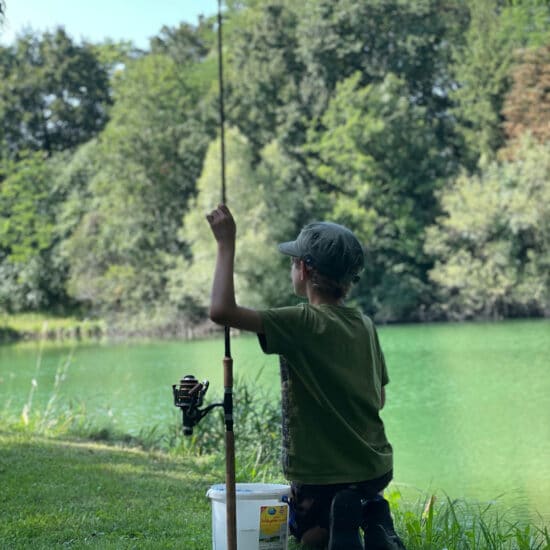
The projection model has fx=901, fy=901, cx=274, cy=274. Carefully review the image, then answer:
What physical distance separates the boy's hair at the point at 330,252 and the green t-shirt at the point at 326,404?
0.12m

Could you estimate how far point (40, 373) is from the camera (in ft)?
53.0

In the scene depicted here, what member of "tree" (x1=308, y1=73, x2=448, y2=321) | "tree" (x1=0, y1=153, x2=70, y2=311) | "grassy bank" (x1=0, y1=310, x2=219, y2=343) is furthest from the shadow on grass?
"tree" (x1=0, y1=153, x2=70, y2=311)

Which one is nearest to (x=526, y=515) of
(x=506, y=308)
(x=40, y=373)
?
(x=40, y=373)

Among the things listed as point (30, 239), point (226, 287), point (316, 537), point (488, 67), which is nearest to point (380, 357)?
point (316, 537)

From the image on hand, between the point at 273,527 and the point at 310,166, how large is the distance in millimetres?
28962

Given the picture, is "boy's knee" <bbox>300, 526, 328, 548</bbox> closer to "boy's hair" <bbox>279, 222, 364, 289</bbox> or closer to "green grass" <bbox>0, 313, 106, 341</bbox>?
"boy's hair" <bbox>279, 222, 364, 289</bbox>

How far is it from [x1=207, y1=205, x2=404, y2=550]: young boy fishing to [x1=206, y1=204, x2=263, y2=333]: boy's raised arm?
0.04 feet

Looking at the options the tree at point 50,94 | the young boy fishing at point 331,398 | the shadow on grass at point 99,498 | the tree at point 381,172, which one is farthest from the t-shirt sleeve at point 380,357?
the tree at point 50,94

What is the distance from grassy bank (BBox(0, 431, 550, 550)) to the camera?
3465mm

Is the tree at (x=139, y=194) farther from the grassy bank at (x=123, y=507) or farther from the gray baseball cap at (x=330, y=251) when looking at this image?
the gray baseball cap at (x=330, y=251)

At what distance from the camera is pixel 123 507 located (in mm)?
4094

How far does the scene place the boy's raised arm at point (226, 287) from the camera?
2393 millimetres

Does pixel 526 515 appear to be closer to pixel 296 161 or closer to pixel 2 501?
pixel 2 501

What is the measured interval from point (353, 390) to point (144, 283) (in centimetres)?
2668
